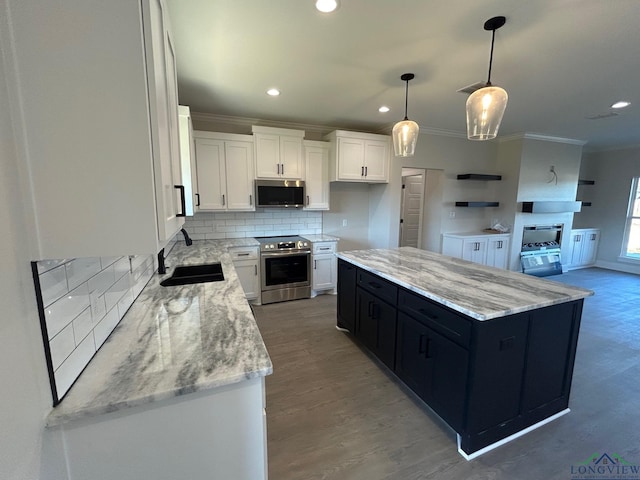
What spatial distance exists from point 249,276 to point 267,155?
1.71 m

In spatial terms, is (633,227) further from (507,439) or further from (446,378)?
(446,378)

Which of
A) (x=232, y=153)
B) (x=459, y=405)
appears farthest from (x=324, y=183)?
(x=459, y=405)

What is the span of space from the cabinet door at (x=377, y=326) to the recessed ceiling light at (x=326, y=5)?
2.07 meters

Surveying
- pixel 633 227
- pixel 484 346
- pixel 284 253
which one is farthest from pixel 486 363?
pixel 633 227

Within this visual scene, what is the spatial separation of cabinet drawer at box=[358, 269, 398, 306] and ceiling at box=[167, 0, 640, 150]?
185 cm

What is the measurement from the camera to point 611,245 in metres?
6.09

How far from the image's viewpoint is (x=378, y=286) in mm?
2336

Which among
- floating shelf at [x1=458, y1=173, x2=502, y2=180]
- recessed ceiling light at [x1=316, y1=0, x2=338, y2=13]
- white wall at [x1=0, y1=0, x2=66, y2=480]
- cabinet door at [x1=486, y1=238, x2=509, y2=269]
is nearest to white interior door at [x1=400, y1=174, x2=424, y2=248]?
floating shelf at [x1=458, y1=173, x2=502, y2=180]

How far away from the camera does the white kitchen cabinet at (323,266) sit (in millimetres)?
4078

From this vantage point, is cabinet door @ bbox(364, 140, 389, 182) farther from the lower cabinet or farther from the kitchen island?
the kitchen island

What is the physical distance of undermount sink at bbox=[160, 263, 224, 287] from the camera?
2115 millimetres

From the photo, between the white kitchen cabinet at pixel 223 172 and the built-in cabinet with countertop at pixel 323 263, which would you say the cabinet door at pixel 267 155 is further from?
the built-in cabinet with countertop at pixel 323 263

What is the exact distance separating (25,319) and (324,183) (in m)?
3.78

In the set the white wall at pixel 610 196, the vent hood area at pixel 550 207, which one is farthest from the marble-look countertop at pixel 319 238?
the white wall at pixel 610 196
